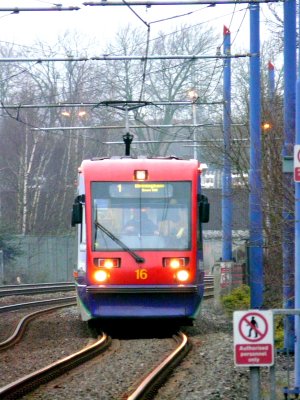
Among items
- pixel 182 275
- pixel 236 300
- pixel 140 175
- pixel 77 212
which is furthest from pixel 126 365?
pixel 236 300

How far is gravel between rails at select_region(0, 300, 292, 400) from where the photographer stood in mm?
10992

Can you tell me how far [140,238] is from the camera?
1803cm

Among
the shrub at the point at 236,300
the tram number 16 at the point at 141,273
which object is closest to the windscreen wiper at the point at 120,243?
the tram number 16 at the point at 141,273

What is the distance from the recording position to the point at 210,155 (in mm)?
30297

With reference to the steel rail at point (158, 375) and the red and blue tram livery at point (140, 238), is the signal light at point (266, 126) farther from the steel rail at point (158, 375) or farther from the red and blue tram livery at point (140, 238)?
the steel rail at point (158, 375)

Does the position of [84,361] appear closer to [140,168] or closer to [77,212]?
[77,212]

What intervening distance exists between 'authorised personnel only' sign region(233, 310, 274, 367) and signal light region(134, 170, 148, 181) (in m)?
9.90

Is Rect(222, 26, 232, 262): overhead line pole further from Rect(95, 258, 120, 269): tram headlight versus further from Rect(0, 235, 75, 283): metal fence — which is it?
Rect(0, 235, 75, 283): metal fence

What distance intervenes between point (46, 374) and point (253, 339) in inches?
170

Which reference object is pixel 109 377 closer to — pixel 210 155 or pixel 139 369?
pixel 139 369

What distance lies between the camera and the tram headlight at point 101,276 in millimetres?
17750

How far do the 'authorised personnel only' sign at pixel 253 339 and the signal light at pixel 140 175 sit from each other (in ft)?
32.5

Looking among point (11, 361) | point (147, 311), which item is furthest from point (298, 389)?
point (147, 311)

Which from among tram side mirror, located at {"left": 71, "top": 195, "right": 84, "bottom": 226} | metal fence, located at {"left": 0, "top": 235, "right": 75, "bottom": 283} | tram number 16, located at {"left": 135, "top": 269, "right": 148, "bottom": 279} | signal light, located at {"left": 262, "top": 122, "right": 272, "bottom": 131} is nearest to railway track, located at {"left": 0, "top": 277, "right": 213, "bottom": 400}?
tram number 16, located at {"left": 135, "top": 269, "right": 148, "bottom": 279}
